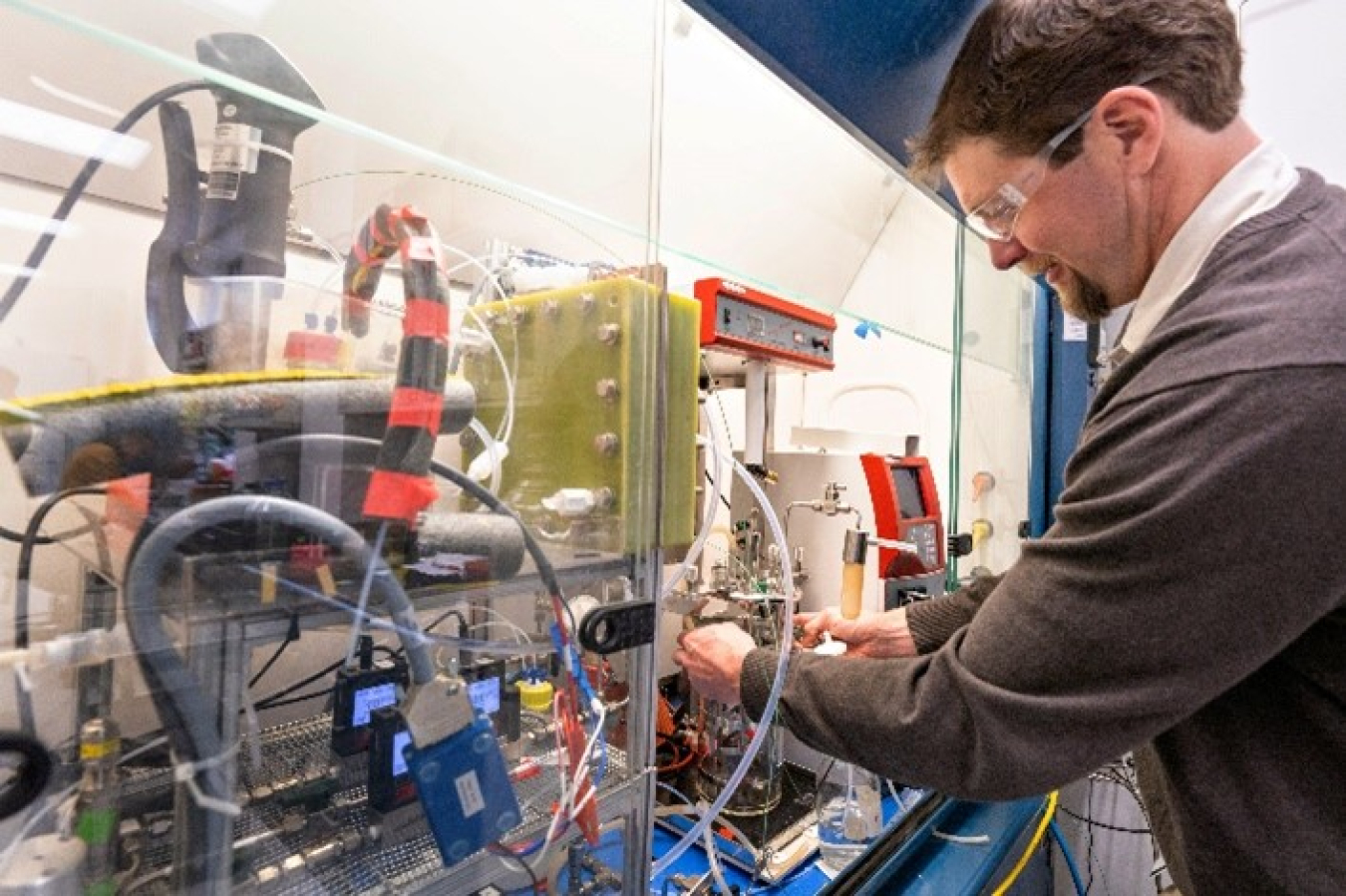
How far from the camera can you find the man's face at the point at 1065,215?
0.84 m

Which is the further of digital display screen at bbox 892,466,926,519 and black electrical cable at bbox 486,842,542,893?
digital display screen at bbox 892,466,926,519

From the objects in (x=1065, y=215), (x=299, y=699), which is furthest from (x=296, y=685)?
(x=1065, y=215)

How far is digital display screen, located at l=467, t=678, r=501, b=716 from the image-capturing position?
0.66 meters

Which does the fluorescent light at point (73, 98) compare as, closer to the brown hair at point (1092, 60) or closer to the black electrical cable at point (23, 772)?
the black electrical cable at point (23, 772)

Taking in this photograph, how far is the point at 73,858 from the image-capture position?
469 millimetres

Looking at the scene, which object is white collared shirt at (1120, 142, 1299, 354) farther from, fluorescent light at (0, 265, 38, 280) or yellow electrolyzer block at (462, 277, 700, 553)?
fluorescent light at (0, 265, 38, 280)

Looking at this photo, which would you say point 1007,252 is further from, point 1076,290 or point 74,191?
point 74,191

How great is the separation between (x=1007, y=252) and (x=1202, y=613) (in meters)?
0.62

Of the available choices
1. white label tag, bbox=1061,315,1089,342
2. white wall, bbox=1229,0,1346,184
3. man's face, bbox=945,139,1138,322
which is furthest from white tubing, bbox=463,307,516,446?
white wall, bbox=1229,0,1346,184

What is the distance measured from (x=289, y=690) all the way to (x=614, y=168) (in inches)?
27.2

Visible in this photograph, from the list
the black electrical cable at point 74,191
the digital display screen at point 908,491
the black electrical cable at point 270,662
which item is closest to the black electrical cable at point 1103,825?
the digital display screen at point 908,491

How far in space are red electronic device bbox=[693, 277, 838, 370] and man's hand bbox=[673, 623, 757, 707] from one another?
1.68 feet

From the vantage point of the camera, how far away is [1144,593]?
617 millimetres

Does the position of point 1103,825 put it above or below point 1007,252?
below
